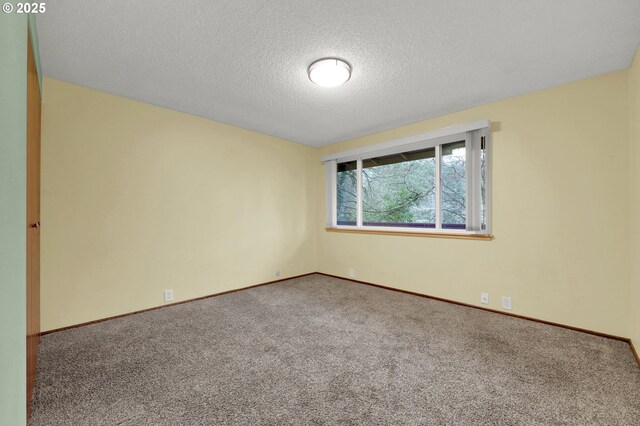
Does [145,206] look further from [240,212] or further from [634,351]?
[634,351]

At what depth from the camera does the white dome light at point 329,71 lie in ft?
7.20

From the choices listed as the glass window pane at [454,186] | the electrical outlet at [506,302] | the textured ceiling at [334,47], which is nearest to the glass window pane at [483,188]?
the glass window pane at [454,186]

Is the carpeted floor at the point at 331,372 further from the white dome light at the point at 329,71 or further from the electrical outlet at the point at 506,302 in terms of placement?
the white dome light at the point at 329,71

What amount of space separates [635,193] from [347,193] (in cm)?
326

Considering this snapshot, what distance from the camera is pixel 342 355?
2090 mm

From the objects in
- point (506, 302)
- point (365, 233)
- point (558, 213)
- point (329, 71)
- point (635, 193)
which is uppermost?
point (329, 71)

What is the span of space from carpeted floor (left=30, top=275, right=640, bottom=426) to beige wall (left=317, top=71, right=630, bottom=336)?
1.10 ft

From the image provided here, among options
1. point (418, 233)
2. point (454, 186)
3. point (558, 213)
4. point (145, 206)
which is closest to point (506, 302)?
point (558, 213)

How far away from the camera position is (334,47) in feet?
6.68

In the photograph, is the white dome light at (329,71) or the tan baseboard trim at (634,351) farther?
the white dome light at (329,71)

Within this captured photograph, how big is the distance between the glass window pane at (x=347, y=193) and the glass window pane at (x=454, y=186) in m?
1.44

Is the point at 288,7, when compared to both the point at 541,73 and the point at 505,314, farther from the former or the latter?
the point at 505,314

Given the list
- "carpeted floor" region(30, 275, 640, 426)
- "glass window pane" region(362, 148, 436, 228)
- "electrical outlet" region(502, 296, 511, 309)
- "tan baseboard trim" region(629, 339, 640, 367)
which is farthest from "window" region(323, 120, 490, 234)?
"tan baseboard trim" region(629, 339, 640, 367)

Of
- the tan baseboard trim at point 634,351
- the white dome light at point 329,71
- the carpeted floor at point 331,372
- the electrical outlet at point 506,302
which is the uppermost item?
the white dome light at point 329,71
